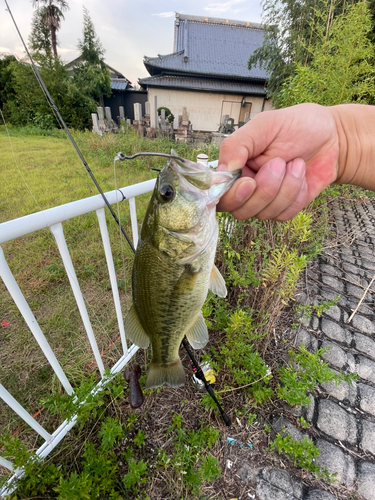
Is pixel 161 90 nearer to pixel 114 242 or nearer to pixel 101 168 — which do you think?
pixel 101 168

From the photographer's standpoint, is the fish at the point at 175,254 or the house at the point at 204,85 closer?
the fish at the point at 175,254

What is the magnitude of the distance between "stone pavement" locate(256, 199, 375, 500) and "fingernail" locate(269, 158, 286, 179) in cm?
187

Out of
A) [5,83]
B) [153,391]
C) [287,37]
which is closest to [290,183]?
[153,391]

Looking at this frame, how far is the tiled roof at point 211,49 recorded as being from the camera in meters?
22.2

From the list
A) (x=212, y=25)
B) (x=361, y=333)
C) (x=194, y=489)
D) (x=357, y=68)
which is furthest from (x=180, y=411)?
(x=212, y=25)

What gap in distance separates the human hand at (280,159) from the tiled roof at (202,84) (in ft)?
77.4

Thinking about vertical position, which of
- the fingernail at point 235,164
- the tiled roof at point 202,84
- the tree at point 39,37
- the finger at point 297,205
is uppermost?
the tree at point 39,37

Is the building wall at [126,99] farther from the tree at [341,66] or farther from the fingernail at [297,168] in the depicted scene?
the fingernail at [297,168]

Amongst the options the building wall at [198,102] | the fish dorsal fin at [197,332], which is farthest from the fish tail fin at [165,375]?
the building wall at [198,102]

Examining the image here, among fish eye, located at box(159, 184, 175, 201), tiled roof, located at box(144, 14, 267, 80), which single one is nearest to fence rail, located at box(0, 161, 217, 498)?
fish eye, located at box(159, 184, 175, 201)

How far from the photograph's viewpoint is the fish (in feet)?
3.20

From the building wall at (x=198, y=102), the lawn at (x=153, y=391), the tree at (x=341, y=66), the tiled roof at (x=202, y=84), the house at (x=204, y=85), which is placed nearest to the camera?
the lawn at (x=153, y=391)

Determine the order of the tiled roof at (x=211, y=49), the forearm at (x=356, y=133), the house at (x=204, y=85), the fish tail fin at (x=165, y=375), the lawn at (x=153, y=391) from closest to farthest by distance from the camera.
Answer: the fish tail fin at (x=165, y=375), the forearm at (x=356, y=133), the lawn at (x=153, y=391), the house at (x=204, y=85), the tiled roof at (x=211, y=49)

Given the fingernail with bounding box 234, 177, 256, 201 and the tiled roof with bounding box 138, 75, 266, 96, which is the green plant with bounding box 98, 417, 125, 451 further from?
the tiled roof with bounding box 138, 75, 266, 96
